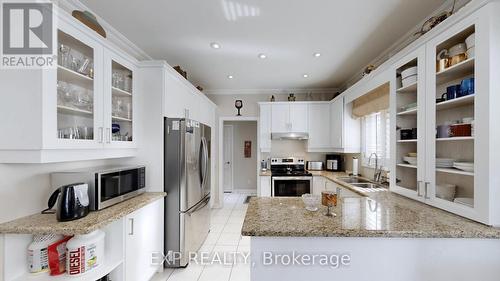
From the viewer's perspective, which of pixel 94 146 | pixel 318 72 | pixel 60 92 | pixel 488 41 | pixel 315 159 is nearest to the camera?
pixel 488 41

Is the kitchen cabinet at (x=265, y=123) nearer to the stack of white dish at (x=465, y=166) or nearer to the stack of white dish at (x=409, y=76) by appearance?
the stack of white dish at (x=409, y=76)

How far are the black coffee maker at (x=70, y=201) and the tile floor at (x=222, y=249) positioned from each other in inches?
47.7

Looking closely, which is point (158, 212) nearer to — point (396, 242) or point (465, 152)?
point (396, 242)

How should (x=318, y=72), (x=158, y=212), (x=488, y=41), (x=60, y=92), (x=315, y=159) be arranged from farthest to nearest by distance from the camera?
(x=315, y=159) → (x=318, y=72) → (x=158, y=212) → (x=60, y=92) → (x=488, y=41)

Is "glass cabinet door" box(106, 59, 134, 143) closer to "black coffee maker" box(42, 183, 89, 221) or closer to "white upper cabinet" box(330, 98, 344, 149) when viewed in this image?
"black coffee maker" box(42, 183, 89, 221)

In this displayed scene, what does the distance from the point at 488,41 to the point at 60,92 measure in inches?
105

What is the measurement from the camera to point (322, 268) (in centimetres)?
134

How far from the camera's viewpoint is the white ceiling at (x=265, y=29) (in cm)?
194

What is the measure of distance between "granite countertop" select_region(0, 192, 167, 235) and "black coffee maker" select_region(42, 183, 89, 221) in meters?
0.04

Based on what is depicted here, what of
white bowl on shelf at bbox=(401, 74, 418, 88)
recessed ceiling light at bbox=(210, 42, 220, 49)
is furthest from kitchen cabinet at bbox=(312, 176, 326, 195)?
recessed ceiling light at bbox=(210, 42, 220, 49)

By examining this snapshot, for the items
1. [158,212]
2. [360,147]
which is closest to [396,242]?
[158,212]

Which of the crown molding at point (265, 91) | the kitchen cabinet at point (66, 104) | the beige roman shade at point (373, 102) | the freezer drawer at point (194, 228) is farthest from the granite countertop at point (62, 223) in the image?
the crown molding at point (265, 91)

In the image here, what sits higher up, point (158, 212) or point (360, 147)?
point (360, 147)

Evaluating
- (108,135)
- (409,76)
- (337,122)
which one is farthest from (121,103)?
(337,122)
